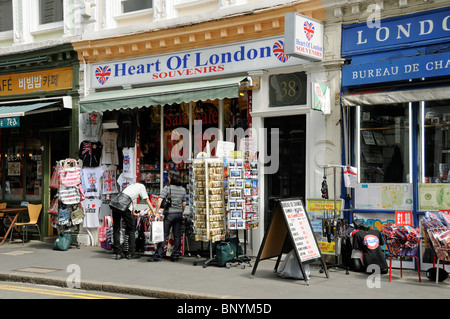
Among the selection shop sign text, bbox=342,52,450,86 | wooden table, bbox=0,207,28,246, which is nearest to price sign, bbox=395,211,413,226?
shop sign text, bbox=342,52,450,86

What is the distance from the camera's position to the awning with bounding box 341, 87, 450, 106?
8.90 m

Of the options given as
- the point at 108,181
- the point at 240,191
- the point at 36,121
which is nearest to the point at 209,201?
the point at 240,191

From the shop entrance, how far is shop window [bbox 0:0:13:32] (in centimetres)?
900

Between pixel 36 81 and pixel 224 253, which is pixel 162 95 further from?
pixel 36 81

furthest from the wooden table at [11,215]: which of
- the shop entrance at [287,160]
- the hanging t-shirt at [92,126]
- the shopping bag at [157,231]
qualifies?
the shop entrance at [287,160]

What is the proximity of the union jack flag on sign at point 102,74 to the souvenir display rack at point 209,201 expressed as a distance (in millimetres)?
4662

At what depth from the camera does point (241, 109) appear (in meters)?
11.9

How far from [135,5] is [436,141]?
8.08 meters

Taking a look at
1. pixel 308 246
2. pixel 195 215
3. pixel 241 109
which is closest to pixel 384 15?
pixel 241 109

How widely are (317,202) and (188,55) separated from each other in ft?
15.2

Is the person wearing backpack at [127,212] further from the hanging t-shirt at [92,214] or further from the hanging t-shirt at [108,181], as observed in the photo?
the hanging t-shirt at [92,214]

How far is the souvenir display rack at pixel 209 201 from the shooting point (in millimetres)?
10008

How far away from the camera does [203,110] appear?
1227 cm

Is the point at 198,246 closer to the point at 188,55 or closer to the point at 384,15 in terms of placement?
the point at 188,55
